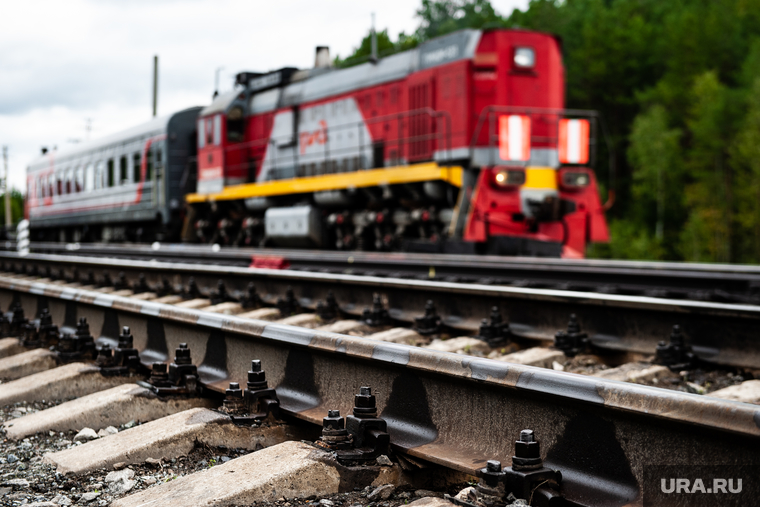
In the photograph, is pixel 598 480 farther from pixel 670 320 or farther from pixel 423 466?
pixel 670 320

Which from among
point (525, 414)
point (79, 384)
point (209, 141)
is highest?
point (209, 141)

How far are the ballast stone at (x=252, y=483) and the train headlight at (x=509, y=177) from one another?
343 inches

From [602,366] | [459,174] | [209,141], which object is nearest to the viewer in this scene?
[602,366]

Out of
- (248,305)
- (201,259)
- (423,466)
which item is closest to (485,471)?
(423,466)

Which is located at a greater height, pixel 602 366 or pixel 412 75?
pixel 412 75

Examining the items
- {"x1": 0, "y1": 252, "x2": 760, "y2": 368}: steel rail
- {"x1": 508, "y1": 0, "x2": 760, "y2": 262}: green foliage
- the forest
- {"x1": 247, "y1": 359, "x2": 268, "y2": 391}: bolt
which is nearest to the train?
{"x1": 0, "y1": 252, "x2": 760, "y2": 368}: steel rail

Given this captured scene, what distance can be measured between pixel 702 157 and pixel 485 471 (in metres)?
48.0

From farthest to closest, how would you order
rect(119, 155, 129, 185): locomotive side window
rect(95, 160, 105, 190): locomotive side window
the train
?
rect(95, 160, 105, 190): locomotive side window < rect(119, 155, 129, 185): locomotive side window < the train

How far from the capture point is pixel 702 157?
45.1m

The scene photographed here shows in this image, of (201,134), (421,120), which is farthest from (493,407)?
(201,134)

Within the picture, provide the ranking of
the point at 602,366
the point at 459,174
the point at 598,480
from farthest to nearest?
the point at 459,174
the point at 602,366
the point at 598,480

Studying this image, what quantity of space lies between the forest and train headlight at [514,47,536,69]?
29.2 metres

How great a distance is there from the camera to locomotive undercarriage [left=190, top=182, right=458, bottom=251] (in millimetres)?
11234

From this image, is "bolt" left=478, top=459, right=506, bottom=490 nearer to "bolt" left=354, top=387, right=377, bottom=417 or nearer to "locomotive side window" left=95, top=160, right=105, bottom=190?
"bolt" left=354, top=387, right=377, bottom=417
